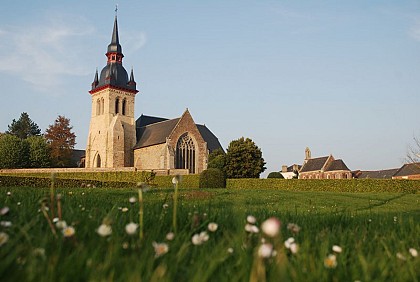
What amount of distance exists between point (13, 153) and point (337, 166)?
55.4 metres

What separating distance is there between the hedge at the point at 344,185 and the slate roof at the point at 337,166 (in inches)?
1677

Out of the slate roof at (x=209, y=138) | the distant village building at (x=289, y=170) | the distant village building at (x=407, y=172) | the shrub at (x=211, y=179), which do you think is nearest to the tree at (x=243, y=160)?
the shrub at (x=211, y=179)

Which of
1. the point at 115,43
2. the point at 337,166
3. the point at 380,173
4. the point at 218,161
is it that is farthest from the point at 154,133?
the point at 380,173

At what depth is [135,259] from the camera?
1.84 metres

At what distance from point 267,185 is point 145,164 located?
25523mm

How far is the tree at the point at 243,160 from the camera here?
145 ft

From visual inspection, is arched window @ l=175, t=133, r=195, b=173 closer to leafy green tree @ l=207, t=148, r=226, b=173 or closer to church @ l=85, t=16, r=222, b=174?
church @ l=85, t=16, r=222, b=174

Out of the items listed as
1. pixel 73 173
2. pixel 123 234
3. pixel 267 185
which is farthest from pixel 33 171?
pixel 123 234

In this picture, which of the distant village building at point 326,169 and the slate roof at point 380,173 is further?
the slate roof at point 380,173

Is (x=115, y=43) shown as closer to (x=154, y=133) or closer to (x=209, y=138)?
(x=154, y=133)

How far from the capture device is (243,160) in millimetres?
44500

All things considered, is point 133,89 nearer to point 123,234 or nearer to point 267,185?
point 267,185

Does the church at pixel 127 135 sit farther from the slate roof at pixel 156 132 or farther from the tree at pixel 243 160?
the tree at pixel 243 160

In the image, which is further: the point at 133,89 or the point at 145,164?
the point at 133,89
